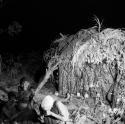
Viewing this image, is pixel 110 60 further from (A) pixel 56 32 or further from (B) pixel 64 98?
(A) pixel 56 32

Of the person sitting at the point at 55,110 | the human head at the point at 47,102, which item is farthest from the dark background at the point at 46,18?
the human head at the point at 47,102

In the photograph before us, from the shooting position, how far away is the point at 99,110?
38.1ft

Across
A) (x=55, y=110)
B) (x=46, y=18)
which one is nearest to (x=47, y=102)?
(x=55, y=110)

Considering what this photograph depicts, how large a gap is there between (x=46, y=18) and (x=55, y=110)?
47.3 ft

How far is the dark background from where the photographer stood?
70.0 ft

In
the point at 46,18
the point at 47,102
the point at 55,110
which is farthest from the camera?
the point at 46,18

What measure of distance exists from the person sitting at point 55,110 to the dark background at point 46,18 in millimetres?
12699

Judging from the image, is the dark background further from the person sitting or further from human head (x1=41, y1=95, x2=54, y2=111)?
human head (x1=41, y1=95, x2=54, y2=111)

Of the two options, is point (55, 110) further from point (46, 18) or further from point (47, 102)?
point (46, 18)

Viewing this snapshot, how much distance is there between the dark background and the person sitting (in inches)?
500

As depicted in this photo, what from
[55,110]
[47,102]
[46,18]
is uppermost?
[46,18]

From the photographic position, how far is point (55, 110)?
932 centimetres

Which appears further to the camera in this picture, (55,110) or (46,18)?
(46,18)

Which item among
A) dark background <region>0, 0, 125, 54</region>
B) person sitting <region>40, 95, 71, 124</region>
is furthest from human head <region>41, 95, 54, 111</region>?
dark background <region>0, 0, 125, 54</region>
